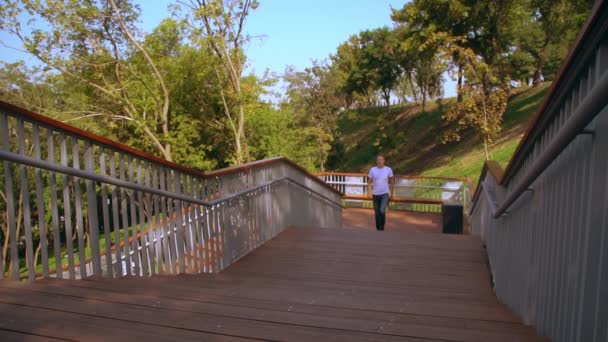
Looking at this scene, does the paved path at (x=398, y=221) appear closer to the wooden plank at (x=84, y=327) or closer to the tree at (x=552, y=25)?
the tree at (x=552, y=25)

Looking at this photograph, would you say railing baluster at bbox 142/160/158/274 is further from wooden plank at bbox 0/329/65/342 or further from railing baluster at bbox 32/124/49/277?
wooden plank at bbox 0/329/65/342

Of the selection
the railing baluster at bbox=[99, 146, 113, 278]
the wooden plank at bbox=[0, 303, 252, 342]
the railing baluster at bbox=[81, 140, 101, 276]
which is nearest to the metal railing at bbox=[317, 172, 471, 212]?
the railing baluster at bbox=[99, 146, 113, 278]

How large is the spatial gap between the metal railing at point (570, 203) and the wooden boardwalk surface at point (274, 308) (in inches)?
13.2

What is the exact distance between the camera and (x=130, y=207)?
4258mm

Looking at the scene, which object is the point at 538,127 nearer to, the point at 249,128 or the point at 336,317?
the point at 336,317

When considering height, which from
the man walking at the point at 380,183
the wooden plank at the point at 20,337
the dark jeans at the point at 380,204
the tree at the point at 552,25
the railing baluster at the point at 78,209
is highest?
the tree at the point at 552,25

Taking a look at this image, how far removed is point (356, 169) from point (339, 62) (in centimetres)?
958

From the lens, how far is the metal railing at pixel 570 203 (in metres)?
1.74

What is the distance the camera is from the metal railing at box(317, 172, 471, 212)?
15844mm

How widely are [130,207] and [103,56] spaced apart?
14.2 meters

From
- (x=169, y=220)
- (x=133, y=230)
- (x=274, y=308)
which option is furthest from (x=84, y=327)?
(x=169, y=220)

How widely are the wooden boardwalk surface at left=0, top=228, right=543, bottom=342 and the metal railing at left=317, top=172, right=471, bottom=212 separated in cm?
1072

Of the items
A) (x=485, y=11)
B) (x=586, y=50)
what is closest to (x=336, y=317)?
(x=586, y=50)

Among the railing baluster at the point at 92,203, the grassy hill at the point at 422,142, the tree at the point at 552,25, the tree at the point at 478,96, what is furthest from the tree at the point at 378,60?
the railing baluster at the point at 92,203
